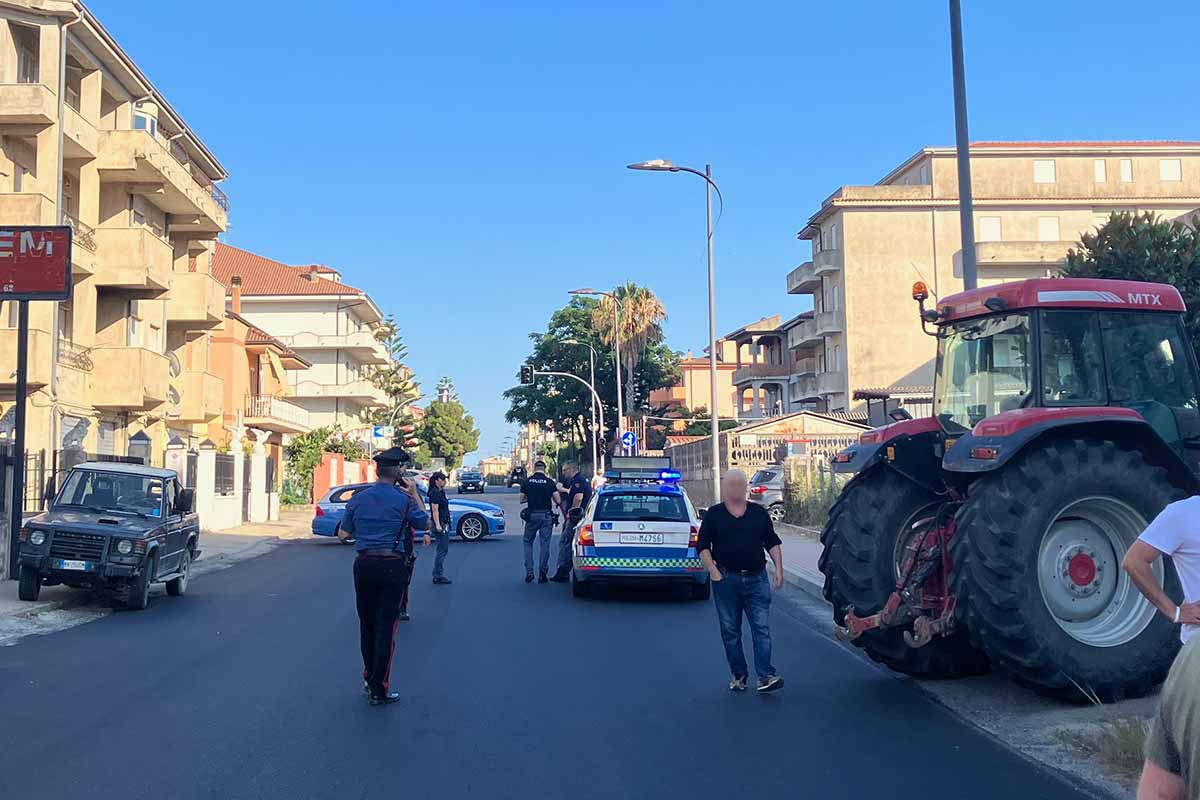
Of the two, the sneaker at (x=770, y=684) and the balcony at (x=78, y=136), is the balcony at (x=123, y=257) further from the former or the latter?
the sneaker at (x=770, y=684)

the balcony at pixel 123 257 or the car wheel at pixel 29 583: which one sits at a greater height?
the balcony at pixel 123 257

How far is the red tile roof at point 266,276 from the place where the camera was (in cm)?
7394

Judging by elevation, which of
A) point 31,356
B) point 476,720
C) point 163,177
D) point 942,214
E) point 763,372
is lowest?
point 476,720

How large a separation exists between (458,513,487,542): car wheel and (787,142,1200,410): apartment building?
30679 mm

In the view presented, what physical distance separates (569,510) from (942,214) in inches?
1710

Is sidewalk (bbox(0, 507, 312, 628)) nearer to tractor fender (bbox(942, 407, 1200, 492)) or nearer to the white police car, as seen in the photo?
the white police car

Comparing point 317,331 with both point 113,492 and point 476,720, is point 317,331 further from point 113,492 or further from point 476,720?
point 476,720

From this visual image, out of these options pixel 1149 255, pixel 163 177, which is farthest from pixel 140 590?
pixel 1149 255

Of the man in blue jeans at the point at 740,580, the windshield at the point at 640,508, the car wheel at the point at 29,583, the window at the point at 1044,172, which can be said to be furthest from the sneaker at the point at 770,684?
the window at the point at 1044,172

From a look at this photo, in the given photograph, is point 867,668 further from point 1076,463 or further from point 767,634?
point 1076,463

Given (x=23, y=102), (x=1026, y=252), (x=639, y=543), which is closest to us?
(x=639, y=543)

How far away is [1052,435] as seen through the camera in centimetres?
820

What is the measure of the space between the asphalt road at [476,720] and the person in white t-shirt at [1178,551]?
148 cm

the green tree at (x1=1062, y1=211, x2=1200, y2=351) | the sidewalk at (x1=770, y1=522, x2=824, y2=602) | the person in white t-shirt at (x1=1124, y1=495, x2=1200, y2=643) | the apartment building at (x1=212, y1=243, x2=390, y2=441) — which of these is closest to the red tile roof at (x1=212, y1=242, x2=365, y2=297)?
the apartment building at (x1=212, y1=243, x2=390, y2=441)
